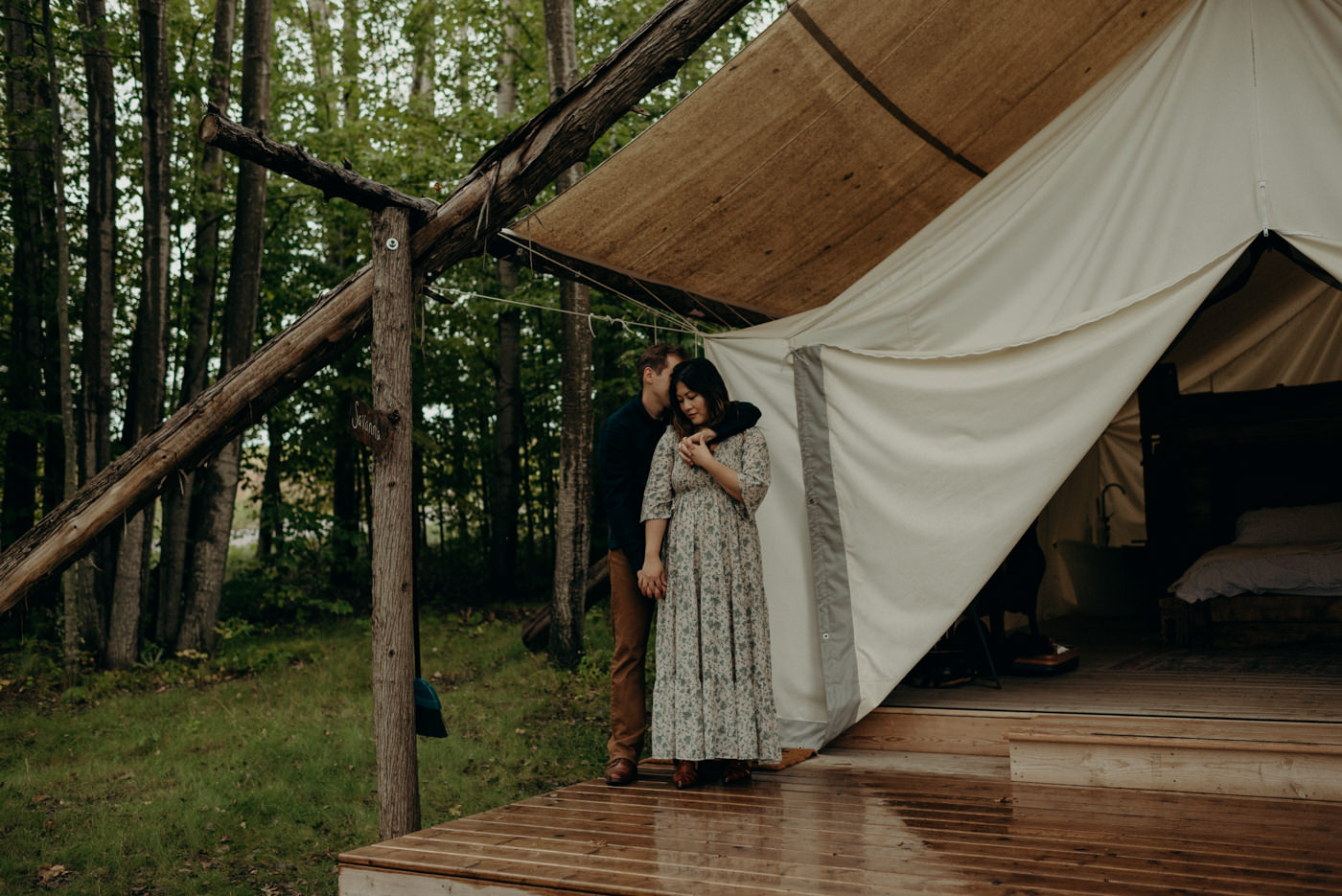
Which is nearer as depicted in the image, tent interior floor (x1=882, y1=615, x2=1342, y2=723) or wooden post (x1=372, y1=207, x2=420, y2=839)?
wooden post (x1=372, y1=207, x2=420, y2=839)

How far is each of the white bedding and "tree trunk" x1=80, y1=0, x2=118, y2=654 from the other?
7.33m

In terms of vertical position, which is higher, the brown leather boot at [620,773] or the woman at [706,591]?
the woman at [706,591]

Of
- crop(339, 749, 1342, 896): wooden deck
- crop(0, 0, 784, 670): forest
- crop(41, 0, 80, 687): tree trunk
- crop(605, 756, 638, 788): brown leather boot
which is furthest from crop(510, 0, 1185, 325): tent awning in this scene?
crop(41, 0, 80, 687): tree trunk

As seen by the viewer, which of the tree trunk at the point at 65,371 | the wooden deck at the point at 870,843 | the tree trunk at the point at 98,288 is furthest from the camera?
the tree trunk at the point at 98,288

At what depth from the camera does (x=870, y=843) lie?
8.77 feet

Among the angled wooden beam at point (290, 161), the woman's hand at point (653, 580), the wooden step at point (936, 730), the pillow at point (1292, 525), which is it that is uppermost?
the angled wooden beam at point (290, 161)

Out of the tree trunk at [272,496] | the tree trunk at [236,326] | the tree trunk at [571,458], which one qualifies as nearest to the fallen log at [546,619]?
the tree trunk at [571,458]

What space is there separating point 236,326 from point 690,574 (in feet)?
19.2

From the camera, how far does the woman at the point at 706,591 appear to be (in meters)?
3.29

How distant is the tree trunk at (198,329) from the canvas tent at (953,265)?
17.4ft

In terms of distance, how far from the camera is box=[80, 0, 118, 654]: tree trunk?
7332mm

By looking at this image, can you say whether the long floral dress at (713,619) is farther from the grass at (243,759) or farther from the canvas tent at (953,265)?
the grass at (243,759)

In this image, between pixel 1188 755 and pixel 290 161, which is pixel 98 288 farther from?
pixel 1188 755

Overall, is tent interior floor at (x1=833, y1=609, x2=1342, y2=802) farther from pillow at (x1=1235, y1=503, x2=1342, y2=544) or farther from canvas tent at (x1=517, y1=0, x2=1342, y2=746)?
pillow at (x1=1235, y1=503, x2=1342, y2=544)
